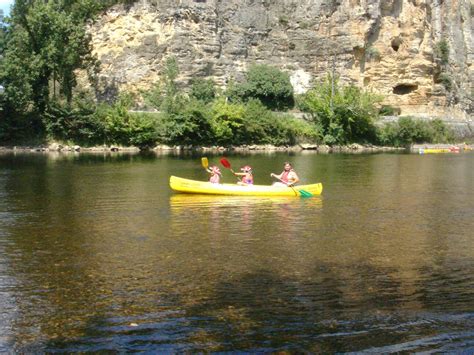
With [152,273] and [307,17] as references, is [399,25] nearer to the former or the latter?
[307,17]

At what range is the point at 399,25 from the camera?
67.5 metres

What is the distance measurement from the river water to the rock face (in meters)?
38.5

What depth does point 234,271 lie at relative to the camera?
12.8 metres

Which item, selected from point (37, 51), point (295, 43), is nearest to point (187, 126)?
point (37, 51)

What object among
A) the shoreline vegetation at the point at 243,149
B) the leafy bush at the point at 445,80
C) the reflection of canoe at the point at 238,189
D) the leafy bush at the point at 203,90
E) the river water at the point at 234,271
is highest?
the leafy bush at the point at 445,80

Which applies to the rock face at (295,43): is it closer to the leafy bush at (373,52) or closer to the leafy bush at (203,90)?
the leafy bush at (373,52)

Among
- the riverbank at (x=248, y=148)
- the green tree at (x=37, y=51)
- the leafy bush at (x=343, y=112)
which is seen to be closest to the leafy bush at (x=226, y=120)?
the riverbank at (x=248, y=148)

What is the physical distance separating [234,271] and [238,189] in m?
11.1

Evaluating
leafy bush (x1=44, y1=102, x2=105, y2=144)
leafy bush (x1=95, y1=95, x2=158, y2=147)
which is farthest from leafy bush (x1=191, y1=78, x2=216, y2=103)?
leafy bush (x1=44, y1=102, x2=105, y2=144)

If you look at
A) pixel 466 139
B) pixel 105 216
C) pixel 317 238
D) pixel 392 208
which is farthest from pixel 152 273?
pixel 466 139

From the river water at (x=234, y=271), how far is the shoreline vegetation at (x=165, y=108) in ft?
86.3

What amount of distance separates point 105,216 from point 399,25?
55.0 m

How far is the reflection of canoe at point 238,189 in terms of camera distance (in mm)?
23734

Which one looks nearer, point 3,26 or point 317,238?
point 317,238
